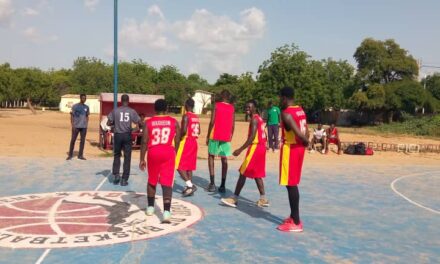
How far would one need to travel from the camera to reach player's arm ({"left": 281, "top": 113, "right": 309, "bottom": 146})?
624cm

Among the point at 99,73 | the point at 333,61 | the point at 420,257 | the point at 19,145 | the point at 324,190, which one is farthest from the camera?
the point at 333,61

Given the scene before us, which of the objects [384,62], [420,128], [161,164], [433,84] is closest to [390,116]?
[384,62]

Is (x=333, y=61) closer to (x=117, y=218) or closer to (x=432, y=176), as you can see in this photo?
(x=432, y=176)

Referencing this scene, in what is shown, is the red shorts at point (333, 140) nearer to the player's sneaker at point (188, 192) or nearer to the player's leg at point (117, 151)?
the player's leg at point (117, 151)

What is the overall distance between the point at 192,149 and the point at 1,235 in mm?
3832

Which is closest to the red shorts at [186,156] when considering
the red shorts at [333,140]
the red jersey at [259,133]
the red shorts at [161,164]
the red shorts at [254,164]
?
the red shorts at [254,164]

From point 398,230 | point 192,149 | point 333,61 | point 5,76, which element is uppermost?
point 333,61

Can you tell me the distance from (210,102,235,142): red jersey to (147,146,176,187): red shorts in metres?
2.19

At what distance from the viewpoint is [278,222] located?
7.02 m

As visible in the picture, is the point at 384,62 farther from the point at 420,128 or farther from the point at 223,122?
the point at 223,122

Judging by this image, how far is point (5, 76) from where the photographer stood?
187 ft

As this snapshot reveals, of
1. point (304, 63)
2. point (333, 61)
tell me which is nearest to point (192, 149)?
point (304, 63)

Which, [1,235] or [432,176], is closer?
[1,235]

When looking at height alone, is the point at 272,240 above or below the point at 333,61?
below
